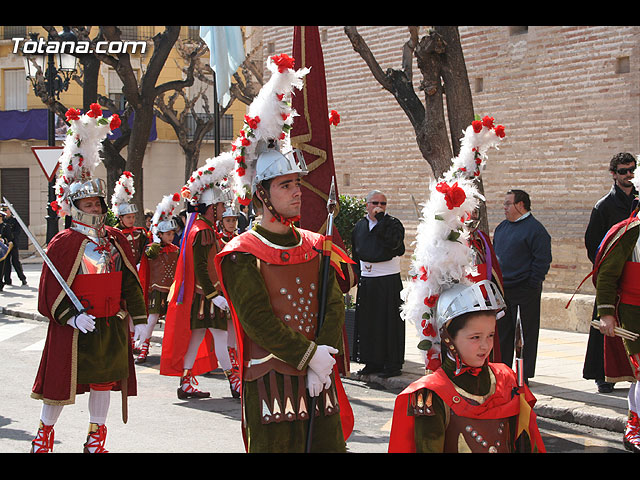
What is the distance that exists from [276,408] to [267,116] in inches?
63.4

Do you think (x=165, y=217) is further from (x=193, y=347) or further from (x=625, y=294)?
(x=625, y=294)

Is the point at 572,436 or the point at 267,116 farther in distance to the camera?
the point at 572,436

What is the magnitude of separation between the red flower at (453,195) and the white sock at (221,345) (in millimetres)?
5321

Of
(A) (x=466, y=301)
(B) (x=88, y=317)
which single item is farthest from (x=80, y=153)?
(A) (x=466, y=301)

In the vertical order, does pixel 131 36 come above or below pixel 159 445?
above

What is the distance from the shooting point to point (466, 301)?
148 inches

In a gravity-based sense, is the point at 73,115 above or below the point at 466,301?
above

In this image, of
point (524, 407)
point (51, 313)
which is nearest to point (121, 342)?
point (51, 313)

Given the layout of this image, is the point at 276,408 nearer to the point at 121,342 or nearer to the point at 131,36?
the point at 121,342

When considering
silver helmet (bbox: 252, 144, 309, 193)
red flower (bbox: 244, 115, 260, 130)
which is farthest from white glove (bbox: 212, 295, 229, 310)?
silver helmet (bbox: 252, 144, 309, 193)

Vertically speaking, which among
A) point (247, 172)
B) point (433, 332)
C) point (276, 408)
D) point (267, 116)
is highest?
point (267, 116)

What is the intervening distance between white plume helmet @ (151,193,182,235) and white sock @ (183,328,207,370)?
357cm

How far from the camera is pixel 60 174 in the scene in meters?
6.89

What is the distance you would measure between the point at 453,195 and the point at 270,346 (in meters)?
1.16
